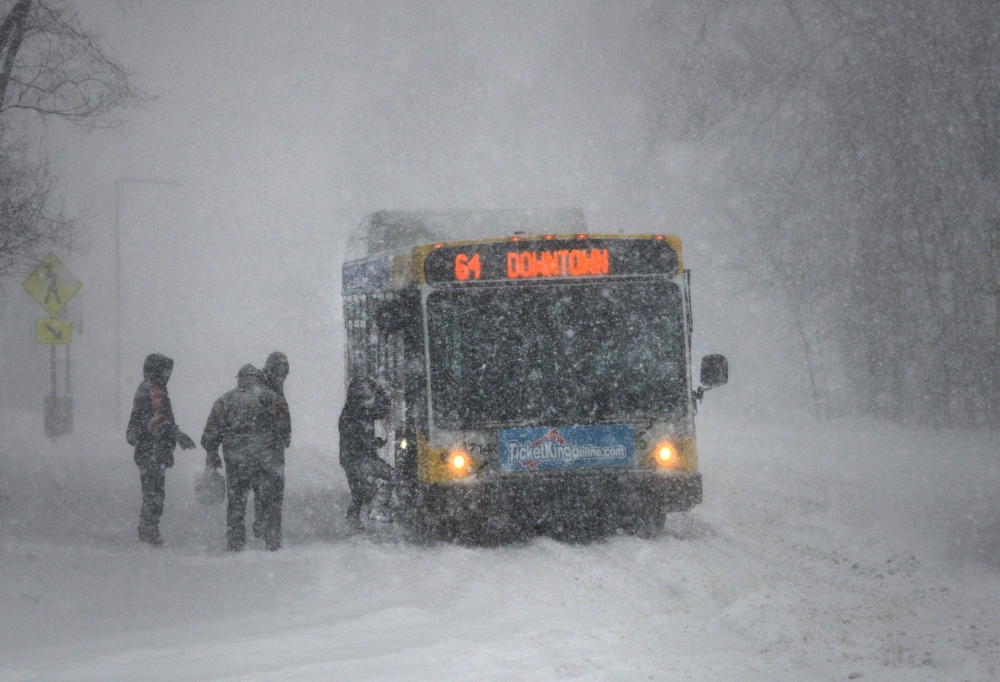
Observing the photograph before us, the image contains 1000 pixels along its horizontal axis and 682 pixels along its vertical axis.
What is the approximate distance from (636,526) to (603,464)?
966mm

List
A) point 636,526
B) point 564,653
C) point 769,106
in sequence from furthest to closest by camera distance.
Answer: point 769,106
point 636,526
point 564,653

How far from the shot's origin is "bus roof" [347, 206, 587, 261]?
13.0 metres

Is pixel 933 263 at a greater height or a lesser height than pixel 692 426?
greater

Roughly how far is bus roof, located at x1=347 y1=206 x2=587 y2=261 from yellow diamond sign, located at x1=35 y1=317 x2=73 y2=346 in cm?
1043

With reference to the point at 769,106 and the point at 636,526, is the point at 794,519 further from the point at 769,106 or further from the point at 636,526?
the point at 769,106

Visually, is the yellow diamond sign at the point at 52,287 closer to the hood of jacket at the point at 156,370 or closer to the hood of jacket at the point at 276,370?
the hood of jacket at the point at 156,370

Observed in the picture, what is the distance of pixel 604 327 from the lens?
33.1ft

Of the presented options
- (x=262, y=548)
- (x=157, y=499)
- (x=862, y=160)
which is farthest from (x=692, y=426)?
(x=862, y=160)

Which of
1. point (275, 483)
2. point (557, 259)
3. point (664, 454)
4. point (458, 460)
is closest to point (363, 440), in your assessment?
point (275, 483)

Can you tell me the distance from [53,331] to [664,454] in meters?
15.3

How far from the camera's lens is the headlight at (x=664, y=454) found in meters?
9.91

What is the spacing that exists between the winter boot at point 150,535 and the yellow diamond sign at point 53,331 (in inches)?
471

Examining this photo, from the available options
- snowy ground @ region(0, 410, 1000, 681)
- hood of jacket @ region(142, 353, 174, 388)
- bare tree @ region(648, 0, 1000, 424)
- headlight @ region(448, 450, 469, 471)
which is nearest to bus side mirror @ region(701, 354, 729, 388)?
snowy ground @ region(0, 410, 1000, 681)

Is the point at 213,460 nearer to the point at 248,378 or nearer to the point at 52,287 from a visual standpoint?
the point at 248,378
